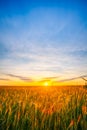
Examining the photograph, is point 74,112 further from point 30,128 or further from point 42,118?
point 30,128

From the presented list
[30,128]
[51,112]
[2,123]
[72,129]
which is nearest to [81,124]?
[72,129]

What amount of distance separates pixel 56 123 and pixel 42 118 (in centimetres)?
27

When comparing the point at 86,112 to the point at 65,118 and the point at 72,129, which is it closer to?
the point at 65,118

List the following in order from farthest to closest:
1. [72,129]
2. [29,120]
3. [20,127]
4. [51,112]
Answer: [51,112], [29,120], [20,127], [72,129]

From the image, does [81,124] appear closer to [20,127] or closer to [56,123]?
[56,123]

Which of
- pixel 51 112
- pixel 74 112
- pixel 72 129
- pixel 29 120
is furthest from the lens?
pixel 74 112

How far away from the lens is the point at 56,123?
2740 mm

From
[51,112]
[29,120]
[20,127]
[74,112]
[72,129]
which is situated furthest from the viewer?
[74,112]

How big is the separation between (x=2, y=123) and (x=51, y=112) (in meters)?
0.81

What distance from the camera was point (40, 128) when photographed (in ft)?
8.33

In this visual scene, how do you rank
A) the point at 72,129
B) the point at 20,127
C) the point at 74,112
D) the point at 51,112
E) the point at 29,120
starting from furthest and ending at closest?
the point at 74,112 < the point at 51,112 < the point at 29,120 < the point at 20,127 < the point at 72,129

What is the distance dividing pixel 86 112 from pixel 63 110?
497 millimetres

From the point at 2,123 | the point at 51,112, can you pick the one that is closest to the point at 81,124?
the point at 51,112

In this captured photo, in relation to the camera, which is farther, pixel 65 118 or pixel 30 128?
pixel 65 118
